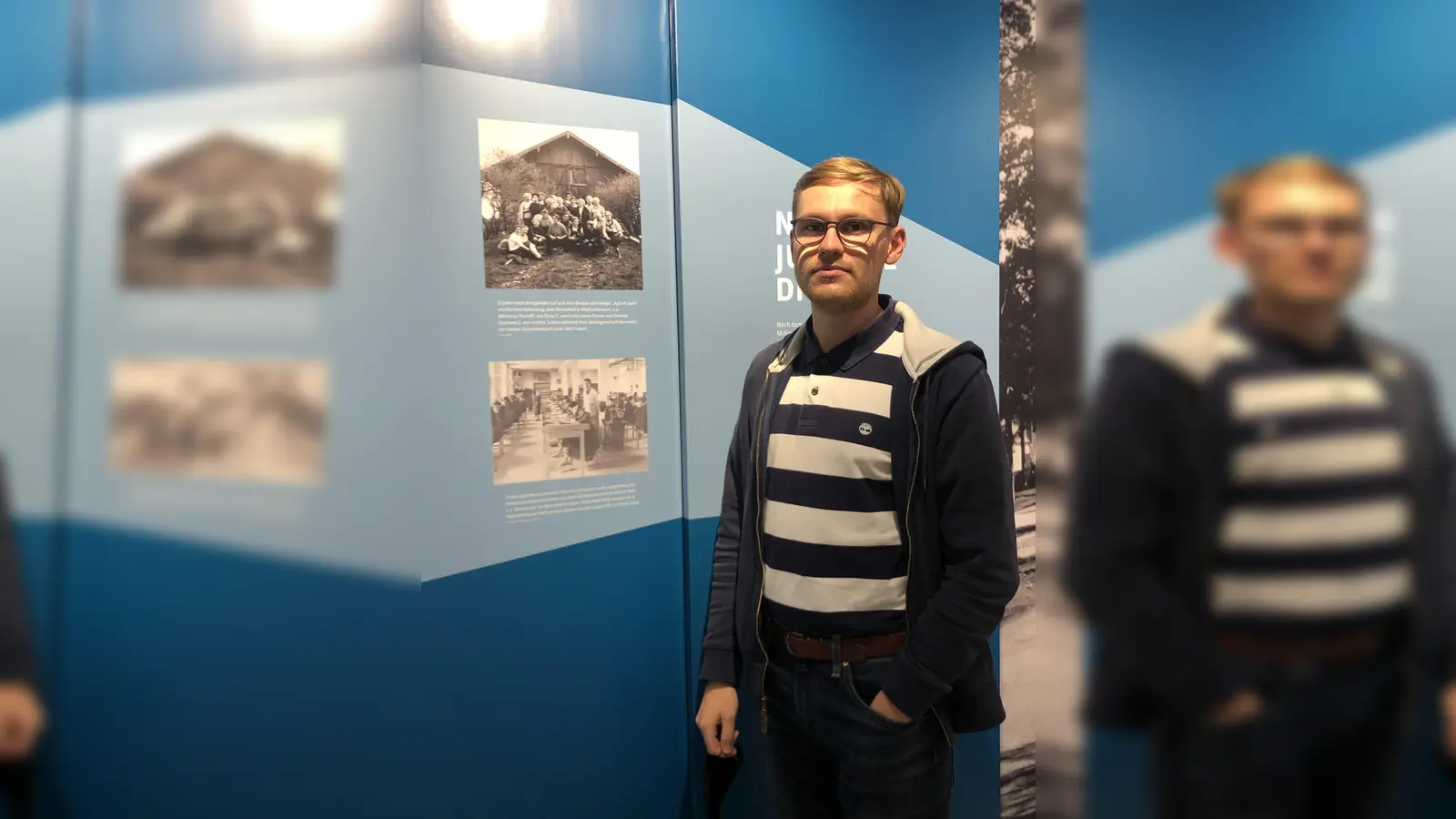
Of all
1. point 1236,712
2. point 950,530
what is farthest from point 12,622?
point 950,530

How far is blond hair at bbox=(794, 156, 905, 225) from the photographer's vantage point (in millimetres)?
1358

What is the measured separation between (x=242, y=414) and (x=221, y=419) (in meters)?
0.03

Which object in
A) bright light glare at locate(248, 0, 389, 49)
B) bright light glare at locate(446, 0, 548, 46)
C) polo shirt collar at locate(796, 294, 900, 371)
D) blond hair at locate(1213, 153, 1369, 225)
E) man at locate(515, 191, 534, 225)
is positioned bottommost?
blond hair at locate(1213, 153, 1369, 225)

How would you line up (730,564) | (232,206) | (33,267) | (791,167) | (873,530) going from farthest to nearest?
(791,167)
(730,564)
(873,530)
(232,206)
(33,267)

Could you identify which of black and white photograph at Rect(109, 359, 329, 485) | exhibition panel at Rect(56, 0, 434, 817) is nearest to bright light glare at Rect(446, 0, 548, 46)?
exhibition panel at Rect(56, 0, 434, 817)

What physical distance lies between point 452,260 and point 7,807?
112 cm

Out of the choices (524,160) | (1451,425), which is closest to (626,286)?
(524,160)

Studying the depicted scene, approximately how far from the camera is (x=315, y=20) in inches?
56.6

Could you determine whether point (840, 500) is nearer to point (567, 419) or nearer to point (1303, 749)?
point (567, 419)

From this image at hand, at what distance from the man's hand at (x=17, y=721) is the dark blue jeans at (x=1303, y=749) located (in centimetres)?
98

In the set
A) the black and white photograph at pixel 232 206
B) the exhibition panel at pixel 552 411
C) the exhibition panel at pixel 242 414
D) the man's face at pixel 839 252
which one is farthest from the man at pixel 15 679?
the man's face at pixel 839 252

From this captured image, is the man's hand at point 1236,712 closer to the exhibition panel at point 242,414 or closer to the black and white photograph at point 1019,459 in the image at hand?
the exhibition panel at point 242,414

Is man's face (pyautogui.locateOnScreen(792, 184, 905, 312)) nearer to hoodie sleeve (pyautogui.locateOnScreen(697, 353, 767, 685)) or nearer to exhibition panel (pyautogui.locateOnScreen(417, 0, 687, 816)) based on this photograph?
hoodie sleeve (pyautogui.locateOnScreen(697, 353, 767, 685))

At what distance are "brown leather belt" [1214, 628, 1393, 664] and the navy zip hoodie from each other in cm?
92
